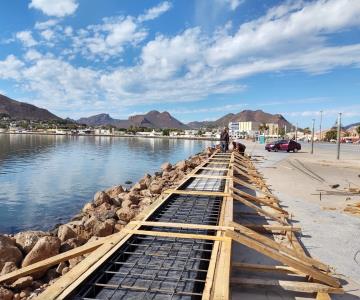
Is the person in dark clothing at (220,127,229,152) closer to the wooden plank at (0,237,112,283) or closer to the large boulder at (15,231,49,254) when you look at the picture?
the large boulder at (15,231,49,254)

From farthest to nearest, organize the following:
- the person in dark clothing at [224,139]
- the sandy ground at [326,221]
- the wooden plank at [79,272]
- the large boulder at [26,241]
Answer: the person in dark clothing at [224,139] < the large boulder at [26,241] < the sandy ground at [326,221] < the wooden plank at [79,272]

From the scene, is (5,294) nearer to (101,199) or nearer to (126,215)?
(126,215)

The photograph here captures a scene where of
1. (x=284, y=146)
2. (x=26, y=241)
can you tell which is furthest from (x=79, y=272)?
(x=284, y=146)

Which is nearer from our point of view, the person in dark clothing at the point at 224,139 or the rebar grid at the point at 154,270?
the rebar grid at the point at 154,270

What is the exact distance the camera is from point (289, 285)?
6.22 m

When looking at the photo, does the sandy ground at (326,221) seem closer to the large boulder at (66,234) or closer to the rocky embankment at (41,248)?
the rocky embankment at (41,248)

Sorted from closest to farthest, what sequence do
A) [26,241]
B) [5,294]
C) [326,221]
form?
[5,294]
[26,241]
[326,221]

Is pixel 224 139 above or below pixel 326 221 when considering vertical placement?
above

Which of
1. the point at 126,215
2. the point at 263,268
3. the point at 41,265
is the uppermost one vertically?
the point at 41,265

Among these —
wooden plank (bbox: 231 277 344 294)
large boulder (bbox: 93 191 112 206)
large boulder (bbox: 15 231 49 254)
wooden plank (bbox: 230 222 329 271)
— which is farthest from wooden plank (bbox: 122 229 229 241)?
large boulder (bbox: 93 191 112 206)

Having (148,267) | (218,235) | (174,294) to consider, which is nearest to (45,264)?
(148,267)

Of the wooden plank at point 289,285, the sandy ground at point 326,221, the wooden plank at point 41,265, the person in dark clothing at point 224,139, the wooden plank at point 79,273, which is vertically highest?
the person in dark clothing at point 224,139

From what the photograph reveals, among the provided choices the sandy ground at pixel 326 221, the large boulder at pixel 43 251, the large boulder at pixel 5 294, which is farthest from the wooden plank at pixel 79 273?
the sandy ground at pixel 326 221

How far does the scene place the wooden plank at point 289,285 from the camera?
6.07 metres
